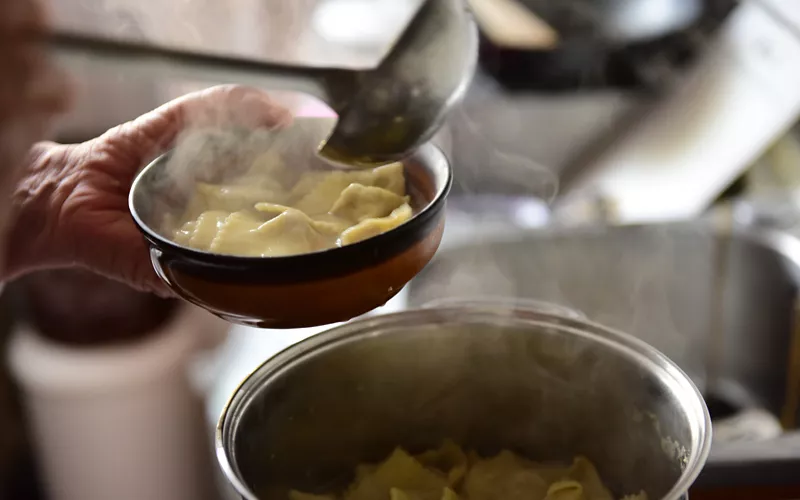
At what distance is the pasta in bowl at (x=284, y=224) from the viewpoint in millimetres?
583

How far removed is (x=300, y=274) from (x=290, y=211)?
0.08 metres

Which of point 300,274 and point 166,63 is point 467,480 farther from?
point 166,63

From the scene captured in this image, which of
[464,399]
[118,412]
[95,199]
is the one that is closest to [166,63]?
[95,199]

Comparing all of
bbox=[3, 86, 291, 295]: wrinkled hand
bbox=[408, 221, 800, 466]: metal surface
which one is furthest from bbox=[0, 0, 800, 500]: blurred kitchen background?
bbox=[3, 86, 291, 295]: wrinkled hand

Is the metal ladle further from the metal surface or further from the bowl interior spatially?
the metal surface

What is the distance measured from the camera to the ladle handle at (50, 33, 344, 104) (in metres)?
0.56

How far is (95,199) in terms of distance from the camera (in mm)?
822

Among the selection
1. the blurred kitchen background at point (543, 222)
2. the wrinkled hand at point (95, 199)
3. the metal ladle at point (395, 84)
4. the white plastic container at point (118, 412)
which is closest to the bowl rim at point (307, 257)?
the metal ladle at point (395, 84)

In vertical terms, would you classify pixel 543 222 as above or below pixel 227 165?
below

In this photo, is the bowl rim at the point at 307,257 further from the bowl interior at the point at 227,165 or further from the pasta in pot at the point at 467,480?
the pasta in pot at the point at 467,480

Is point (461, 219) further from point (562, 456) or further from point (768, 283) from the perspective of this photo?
point (562, 456)

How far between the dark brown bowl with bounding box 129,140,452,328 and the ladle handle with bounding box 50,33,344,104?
109 millimetres

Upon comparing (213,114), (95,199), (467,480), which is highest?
(213,114)

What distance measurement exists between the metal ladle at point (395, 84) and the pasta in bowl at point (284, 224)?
0.9 inches
